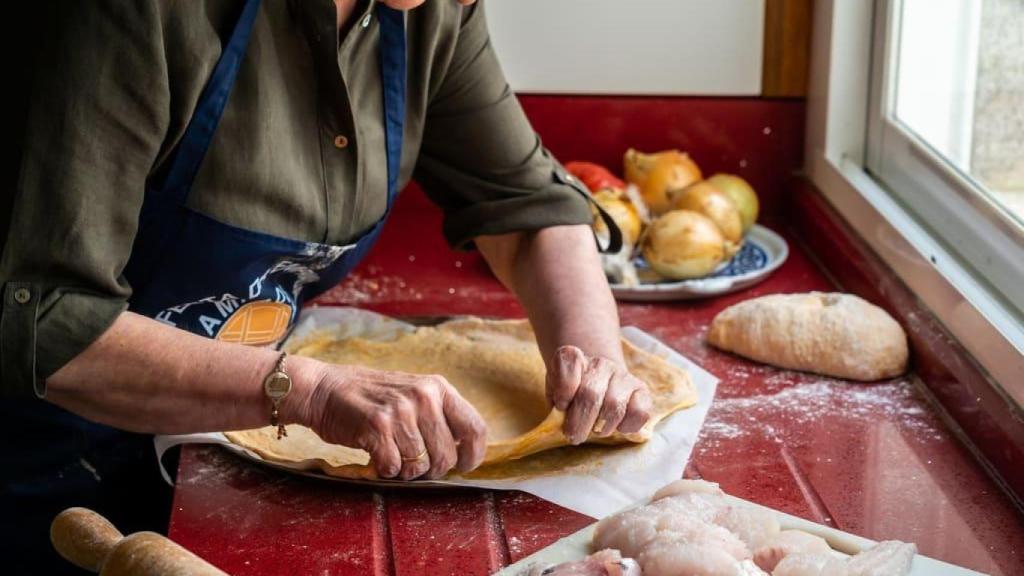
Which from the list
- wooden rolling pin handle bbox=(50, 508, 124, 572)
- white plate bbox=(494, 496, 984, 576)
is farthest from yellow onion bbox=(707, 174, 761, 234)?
wooden rolling pin handle bbox=(50, 508, 124, 572)

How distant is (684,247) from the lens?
6.72ft

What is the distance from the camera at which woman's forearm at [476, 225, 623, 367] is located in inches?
65.5

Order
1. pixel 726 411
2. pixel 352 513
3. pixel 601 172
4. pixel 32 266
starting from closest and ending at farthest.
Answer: pixel 32 266, pixel 352 513, pixel 726 411, pixel 601 172

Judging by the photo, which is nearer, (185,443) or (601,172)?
(185,443)

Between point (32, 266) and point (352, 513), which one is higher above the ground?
point (32, 266)

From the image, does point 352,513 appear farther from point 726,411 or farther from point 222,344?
point 726,411

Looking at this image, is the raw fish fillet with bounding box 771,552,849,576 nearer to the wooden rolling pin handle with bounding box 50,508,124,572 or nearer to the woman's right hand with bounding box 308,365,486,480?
the woman's right hand with bounding box 308,365,486,480

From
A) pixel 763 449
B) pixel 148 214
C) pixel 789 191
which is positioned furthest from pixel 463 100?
pixel 789 191

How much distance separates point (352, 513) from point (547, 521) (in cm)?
21

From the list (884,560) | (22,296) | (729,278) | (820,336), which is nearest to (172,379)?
(22,296)

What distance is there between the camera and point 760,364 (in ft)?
5.89

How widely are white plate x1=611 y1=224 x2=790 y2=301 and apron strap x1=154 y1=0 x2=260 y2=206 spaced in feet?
2.66

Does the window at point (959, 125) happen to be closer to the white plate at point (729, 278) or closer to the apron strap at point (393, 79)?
the white plate at point (729, 278)

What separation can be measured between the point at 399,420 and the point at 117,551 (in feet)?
1.02
